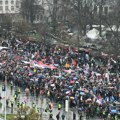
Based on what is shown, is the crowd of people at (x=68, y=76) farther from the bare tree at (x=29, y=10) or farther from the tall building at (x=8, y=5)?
the tall building at (x=8, y=5)

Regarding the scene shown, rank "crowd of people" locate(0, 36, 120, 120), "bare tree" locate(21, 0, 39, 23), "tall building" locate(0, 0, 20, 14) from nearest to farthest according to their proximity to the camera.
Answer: "crowd of people" locate(0, 36, 120, 120), "bare tree" locate(21, 0, 39, 23), "tall building" locate(0, 0, 20, 14)

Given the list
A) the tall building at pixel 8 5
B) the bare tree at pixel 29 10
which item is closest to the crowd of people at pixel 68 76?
the bare tree at pixel 29 10

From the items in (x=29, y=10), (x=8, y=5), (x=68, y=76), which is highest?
(x=29, y=10)

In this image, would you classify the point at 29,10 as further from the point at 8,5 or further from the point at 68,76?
the point at 68,76

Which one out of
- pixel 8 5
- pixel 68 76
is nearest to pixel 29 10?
pixel 8 5

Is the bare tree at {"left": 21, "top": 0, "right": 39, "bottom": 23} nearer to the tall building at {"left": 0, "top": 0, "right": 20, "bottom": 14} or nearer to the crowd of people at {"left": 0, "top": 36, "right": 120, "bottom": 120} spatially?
the tall building at {"left": 0, "top": 0, "right": 20, "bottom": 14}

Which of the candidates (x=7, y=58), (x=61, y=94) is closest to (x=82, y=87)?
(x=61, y=94)

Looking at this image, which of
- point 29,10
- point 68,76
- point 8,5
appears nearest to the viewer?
point 68,76

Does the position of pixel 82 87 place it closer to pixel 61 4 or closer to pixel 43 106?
pixel 43 106

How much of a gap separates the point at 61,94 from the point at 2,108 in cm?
505

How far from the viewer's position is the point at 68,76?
49688mm

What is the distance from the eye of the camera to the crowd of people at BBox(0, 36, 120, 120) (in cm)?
4238

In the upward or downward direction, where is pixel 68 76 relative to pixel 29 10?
downward

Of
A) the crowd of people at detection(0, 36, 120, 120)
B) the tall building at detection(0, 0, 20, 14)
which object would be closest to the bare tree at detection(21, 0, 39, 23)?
the tall building at detection(0, 0, 20, 14)
